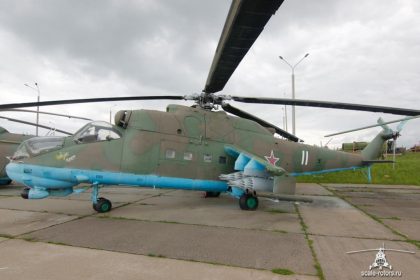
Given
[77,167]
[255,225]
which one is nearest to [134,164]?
[77,167]

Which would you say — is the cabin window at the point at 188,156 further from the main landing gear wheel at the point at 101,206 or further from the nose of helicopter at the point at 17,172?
the nose of helicopter at the point at 17,172

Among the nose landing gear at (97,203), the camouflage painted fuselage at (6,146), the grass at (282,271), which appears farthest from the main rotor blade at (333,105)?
the camouflage painted fuselage at (6,146)

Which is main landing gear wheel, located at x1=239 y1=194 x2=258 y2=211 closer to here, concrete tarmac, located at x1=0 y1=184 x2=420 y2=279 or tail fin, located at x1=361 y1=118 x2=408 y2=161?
concrete tarmac, located at x1=0 y1=184 x2=420 y2=279

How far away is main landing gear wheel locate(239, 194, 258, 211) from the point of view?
910 centimetres

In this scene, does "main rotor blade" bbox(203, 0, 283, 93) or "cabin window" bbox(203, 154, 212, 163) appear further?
"cabin window" bbox(203, 154, 212, 163)

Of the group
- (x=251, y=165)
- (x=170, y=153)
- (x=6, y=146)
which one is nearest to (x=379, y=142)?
(x=251, y=165)

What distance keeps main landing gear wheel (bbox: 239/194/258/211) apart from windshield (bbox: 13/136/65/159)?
522cm

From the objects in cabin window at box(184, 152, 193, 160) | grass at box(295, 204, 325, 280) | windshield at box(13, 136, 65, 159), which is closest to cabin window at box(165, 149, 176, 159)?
cabin window at box(184, 152, 193, 160)

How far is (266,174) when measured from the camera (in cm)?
895

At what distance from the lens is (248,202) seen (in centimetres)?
912

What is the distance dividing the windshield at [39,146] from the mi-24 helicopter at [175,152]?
23 mm

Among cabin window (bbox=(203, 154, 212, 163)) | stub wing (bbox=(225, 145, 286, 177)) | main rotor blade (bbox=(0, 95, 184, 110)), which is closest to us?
main rotor blade (bbox=(0, 95, 184, 110))

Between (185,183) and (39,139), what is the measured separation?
4.08 metres

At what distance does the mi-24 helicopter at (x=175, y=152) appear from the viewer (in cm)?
782
